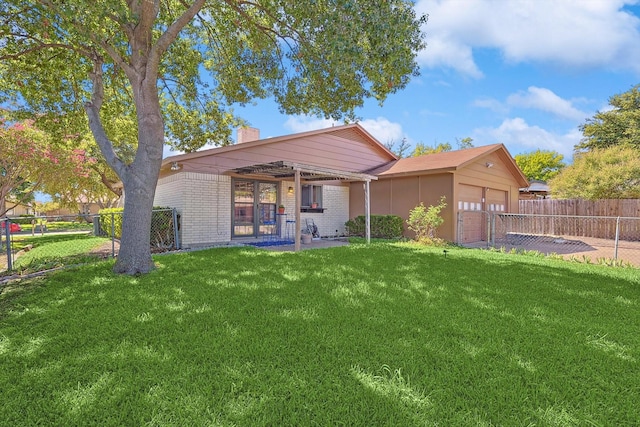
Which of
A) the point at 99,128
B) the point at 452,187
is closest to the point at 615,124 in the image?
the point at 452,187

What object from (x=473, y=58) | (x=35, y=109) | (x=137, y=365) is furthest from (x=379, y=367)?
(x=473, y=58)

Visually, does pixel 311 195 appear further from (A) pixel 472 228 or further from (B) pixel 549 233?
(B) pixel 549 233

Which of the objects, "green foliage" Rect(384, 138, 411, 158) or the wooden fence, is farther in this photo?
"green foliage" Rect(384, 138, 411, 158)

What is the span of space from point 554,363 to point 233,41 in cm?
1062

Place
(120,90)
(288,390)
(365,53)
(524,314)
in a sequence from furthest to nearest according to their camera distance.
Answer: (120,90)
(365,53)
(524,314)
(288,390)

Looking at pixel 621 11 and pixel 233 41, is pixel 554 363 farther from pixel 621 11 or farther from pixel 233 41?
pixel 621 11

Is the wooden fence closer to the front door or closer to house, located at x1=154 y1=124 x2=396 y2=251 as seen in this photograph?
house, located at x1=154 y1=124 x2=396 y2=251

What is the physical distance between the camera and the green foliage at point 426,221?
1116cm

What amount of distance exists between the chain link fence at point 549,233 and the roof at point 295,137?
5261 millimetres

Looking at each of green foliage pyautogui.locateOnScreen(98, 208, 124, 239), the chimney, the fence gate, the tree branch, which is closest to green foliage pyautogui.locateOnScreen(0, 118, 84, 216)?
green foliage pyautogui.locateOnScreen(98, 208, 124, 239)

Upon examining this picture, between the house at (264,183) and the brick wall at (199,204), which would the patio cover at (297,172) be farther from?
the brick wall at (199,204)

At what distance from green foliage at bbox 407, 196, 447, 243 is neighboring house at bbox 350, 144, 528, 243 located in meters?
0.43

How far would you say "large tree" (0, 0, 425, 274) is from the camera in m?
5.88

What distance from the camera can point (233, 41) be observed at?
9672 millimetres
